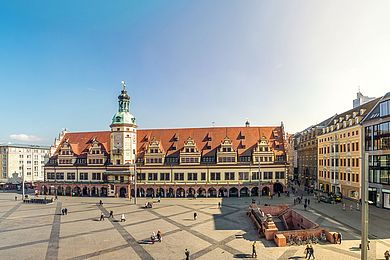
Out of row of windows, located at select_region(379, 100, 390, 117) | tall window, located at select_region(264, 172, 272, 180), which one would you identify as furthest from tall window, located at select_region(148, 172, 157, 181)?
row of windows, located at select_region(379, 100, 390, 117)

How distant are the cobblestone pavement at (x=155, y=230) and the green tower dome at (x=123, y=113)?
2356 cm

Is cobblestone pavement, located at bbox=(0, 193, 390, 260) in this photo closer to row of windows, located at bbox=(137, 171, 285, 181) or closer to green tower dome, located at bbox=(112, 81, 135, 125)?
row of windows, located at bbox=(137, 171, 285, 181)

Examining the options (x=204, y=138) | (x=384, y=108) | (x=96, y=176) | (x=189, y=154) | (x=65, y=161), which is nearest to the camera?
(x=384, y=108)

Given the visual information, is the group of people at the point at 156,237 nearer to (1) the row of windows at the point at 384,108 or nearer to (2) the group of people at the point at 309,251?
(2) the group of people at the point at 309,251

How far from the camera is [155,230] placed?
40.1 metres

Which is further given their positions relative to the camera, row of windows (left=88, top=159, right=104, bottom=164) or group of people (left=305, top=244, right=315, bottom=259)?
row of windows (left=88, top=159, right=104, bottom=164)

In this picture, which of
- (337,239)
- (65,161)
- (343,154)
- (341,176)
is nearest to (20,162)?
(65,161)

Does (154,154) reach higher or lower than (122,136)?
lower

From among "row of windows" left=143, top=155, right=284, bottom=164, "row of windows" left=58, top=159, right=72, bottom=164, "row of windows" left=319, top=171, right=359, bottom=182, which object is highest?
"row of windows" left=143, top=155, right=284, bottom=164

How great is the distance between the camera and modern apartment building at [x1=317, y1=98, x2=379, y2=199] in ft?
200

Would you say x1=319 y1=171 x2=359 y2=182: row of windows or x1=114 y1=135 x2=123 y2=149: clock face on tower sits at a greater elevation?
x1=114 y1=135 x2=123 y2=149: clock face on tower

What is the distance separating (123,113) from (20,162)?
70.5 m

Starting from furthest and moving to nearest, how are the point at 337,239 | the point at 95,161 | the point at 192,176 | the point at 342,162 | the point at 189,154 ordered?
the point at 95,161 → the point at 189,154 → the point at 192,176 → the point at 342,162 → the point at 337,239

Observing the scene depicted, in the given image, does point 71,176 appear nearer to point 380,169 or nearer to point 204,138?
point 204,138
